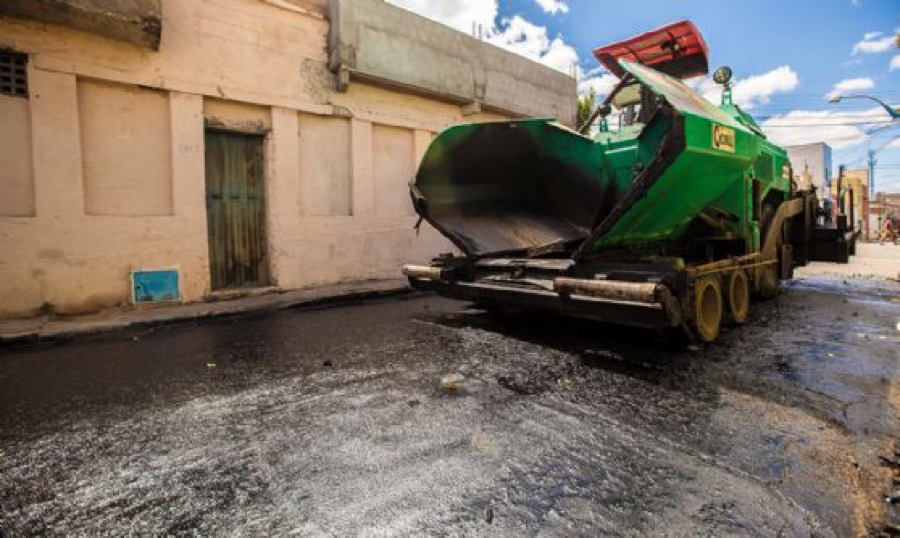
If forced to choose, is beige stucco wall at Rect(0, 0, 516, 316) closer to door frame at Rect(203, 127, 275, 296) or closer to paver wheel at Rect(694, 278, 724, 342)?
door frame at Rect(203, 127, 275, 296)

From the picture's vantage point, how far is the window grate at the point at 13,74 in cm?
570

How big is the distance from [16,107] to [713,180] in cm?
784

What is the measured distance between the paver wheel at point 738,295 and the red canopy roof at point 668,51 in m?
2.58

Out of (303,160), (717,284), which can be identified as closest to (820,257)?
(717,284)

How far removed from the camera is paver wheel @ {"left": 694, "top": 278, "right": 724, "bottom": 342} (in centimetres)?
412

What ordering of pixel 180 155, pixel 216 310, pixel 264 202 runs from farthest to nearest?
pixel 264 202
pixel 180 155
pixel 216 310

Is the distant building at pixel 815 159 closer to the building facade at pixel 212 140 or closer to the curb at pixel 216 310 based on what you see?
the building facade at pixel 212 140

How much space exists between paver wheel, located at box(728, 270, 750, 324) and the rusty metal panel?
21.8 feet

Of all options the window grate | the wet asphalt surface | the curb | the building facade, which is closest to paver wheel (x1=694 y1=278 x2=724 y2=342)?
the wet asphalt surface

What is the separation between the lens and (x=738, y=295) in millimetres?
5121

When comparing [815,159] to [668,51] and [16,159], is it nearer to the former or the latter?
[668,51]

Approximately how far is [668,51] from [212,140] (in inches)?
259

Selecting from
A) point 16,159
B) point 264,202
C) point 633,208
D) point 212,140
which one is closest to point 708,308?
point 633,208

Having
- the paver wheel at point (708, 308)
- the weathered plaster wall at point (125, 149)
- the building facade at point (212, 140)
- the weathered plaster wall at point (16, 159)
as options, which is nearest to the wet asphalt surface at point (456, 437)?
the paver wheel at point (708, 308)
